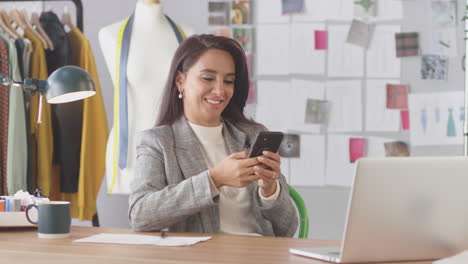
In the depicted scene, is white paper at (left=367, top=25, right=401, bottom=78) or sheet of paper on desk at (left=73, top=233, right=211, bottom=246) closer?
sheet of paper on desk at (left=73, top=233, right=211, bottom=246)

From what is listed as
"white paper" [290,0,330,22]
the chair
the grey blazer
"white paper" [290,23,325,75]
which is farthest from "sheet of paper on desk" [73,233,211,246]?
"white paper" [290,0,330,22]

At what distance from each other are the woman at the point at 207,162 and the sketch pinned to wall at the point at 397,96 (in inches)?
61.2

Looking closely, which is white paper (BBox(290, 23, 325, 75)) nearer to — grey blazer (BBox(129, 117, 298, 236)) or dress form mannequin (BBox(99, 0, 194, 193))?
dress form mannequin (BBox(99, 0, 194, 193))

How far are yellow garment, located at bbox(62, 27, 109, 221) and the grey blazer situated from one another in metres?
1.39

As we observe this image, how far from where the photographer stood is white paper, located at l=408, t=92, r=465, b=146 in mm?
3680

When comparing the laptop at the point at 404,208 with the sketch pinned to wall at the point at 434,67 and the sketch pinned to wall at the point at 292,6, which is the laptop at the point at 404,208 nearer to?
the sketch pinned to wall at the point at 434,67

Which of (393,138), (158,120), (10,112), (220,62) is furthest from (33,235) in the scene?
(393,138)

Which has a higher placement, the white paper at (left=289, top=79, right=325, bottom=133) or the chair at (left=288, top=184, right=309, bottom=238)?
the white paper at (left=289, top=79, right=325, bottom=133)

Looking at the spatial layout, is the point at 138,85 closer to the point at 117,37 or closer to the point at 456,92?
the point at 117,37

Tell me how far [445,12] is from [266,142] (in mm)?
2218

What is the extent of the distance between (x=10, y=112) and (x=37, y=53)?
34 cm

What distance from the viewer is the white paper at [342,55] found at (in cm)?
379

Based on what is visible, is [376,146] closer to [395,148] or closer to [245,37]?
[395,148]

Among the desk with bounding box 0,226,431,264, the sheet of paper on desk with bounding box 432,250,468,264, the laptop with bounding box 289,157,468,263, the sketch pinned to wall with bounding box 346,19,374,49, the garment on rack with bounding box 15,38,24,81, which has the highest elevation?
the sketch pinned to wall with bounding box 346,19,374,49
